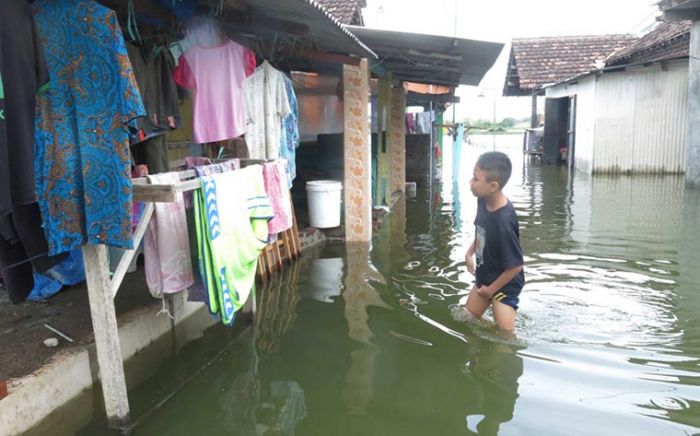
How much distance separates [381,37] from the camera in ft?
25.6

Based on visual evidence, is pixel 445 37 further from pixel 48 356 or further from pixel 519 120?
pixel 519 120

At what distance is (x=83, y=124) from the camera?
3045 mm

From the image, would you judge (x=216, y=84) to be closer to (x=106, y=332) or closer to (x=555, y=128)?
(x=106, y=332)

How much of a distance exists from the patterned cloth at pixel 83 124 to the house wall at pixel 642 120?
55.4ft

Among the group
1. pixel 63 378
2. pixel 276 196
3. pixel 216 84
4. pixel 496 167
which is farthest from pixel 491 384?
pixel 216 84

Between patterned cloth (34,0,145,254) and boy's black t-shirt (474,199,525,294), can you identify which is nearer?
patterned cloth (34,0,145,254)

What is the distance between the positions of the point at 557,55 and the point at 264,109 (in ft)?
63.9

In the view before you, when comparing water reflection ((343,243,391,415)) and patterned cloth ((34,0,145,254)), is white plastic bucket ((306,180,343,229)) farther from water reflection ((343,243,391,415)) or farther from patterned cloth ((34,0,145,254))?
patterned cloth ((34,0,145,254))

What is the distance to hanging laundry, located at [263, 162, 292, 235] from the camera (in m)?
4.87

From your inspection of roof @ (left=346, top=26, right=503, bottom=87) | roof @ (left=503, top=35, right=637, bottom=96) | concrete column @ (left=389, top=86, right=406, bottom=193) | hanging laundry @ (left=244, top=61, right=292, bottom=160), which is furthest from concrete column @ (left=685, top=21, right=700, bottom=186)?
hanging laundry @ (left=244, top=61, right=292, bottom=160)

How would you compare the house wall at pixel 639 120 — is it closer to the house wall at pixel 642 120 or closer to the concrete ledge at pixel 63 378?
the house wall at pixel 642 120

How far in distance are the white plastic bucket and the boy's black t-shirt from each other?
4.01 metres

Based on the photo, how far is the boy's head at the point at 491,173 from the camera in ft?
13.8

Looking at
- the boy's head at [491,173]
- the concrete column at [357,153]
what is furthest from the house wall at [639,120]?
the boy's head at [491,173]
